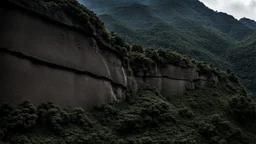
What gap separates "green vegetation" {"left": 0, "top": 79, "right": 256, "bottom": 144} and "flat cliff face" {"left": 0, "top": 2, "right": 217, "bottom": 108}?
3.33 ft

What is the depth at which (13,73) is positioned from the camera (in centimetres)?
1878

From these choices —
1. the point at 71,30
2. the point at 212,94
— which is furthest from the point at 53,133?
the point at 212,94

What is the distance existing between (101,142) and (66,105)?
3934 millimetres

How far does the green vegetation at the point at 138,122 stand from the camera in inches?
710

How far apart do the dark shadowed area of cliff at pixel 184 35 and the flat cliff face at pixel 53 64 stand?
5361 cm

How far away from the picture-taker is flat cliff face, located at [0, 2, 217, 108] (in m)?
19.0

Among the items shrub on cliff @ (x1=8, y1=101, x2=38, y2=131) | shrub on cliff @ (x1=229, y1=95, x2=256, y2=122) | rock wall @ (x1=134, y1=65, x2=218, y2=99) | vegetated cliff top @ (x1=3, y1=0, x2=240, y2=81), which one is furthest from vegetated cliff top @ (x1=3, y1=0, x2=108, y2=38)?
shrub on cliff @ (x1=229, y1=95, x2=256, y2=122)

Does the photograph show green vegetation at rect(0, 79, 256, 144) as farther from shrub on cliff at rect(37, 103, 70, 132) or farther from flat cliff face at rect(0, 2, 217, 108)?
flat cliff face at rect(0, 2, 217, 108)

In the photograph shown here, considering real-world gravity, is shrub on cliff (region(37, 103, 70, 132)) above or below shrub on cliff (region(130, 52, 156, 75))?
below

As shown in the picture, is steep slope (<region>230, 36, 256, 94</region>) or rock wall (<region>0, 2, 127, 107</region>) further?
steep slope (<region>230, 36, 256, 94</region>)

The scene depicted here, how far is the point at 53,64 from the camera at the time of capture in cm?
2161

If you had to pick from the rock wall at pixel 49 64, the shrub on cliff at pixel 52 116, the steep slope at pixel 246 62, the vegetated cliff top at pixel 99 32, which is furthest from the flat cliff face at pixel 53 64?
the steep slope at pixel 246 62

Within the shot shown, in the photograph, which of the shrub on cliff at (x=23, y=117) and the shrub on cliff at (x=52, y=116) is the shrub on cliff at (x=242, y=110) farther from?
the shrub on cliff at (x=23, y=117)

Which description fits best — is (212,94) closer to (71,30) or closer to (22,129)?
(71,30)
